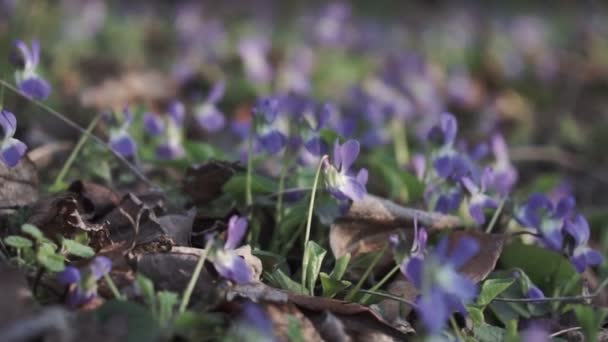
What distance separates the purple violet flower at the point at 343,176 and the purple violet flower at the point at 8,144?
64 centimetres

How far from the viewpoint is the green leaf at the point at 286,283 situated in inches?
68.9

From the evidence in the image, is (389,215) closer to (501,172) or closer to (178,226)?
(178,226)

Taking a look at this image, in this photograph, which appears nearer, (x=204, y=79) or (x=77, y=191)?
(x=77, y=191)

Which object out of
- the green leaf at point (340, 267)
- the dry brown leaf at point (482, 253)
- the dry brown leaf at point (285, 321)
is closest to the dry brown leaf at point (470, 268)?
the dry brown leaf at point (482, 253)

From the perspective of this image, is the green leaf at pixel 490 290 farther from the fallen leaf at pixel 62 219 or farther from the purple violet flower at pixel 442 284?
the fallen leaf at pixel 62 219

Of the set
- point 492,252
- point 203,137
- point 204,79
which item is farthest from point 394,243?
point 204,79

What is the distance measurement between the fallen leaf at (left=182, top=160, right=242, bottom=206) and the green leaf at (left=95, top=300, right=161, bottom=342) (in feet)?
2.14

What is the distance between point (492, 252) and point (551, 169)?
1.86 metres

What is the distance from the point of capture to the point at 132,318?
4.74 feet

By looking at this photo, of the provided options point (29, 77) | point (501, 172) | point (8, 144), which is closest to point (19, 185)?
point (8, 144)

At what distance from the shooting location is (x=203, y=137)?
133 inches

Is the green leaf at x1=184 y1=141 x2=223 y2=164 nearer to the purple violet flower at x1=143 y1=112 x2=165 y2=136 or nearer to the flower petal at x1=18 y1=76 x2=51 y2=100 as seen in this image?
the purple violet flower at x1=143 y1=112 x2=165 y2=136

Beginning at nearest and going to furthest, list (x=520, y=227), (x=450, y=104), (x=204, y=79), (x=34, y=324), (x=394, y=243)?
1. (x=34, y=324)
2. (x=394, y=243)
3. (x=520, y=227)
4. (x=204, y=79)
5. (x=450, y=104)

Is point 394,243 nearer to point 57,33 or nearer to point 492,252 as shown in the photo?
point 492,252
